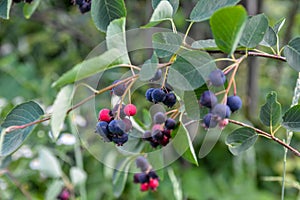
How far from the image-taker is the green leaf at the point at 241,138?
65 centimetres

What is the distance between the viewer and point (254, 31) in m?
0.54

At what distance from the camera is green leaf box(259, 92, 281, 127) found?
0.66 m

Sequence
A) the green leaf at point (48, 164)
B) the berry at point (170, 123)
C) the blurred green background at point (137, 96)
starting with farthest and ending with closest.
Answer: the blurred green background at point (137, 96)
the green leaf at point (48, 164)
the berry at point (170, 123)

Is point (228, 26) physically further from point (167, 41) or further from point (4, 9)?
point (4, 9)

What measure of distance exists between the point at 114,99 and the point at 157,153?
0.57 feet

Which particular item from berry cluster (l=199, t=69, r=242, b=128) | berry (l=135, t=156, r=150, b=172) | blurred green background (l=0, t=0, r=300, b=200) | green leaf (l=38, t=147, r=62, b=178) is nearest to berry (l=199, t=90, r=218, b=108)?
berry cluster (l=199, t=69, r=242, b=128)

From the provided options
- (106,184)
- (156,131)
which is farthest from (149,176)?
(106,184)

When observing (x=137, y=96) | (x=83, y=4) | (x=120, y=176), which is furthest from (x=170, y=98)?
(x=137, y=96)

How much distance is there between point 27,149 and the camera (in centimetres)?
163

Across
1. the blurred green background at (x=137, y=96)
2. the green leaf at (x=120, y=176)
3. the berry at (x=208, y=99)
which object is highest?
the berry at (x=208, y=99)

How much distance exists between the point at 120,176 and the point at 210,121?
0.46 metres

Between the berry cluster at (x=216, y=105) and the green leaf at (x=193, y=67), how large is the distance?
0.05 feet

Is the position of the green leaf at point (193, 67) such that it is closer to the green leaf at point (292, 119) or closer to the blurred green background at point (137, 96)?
the green leaf at point (292, 119)

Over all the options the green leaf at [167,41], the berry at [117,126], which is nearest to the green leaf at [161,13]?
the green leaf at [167,41]
